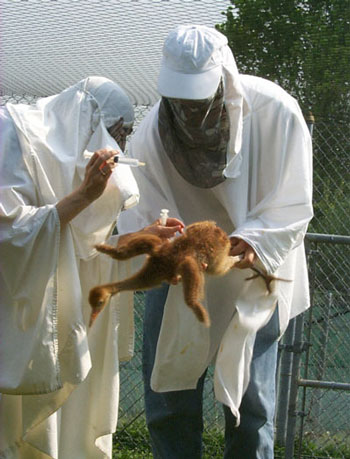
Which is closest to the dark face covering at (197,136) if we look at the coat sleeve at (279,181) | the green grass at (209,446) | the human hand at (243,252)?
the coat sleeve at (279,181)

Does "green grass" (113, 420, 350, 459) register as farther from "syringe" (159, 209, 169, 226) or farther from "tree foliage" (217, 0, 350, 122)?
"syringe" (159, 209, 169, 226)

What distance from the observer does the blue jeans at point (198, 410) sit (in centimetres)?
289

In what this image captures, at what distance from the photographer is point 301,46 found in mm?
4336

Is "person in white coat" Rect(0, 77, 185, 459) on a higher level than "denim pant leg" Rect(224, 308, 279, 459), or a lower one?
higher

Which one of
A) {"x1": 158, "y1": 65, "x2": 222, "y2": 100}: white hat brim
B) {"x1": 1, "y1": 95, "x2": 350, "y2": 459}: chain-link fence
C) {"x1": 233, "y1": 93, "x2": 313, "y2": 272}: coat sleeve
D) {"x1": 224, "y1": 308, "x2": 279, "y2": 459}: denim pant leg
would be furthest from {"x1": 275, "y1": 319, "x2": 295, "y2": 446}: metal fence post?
{"x1": 158, "y1": 65, "x2": 222, "y2": 100}: white hat brim

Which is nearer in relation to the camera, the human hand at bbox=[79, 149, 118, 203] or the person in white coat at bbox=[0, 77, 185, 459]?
the human hand at bbox=[79, 149, 118, 203]

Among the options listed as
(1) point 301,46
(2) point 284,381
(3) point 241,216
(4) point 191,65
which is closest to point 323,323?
(2) point 284,381

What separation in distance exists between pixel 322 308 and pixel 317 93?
46.1 inches

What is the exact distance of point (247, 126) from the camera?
112 inches

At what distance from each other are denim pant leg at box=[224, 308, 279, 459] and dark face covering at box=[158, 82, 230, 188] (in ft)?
1.90

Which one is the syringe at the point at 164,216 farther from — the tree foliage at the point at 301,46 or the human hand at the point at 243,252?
the tree foliage at the point at 301,46

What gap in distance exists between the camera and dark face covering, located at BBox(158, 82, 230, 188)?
2.70 metres

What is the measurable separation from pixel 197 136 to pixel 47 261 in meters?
0.67

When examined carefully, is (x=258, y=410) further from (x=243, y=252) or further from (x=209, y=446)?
(x=209, y=446)
